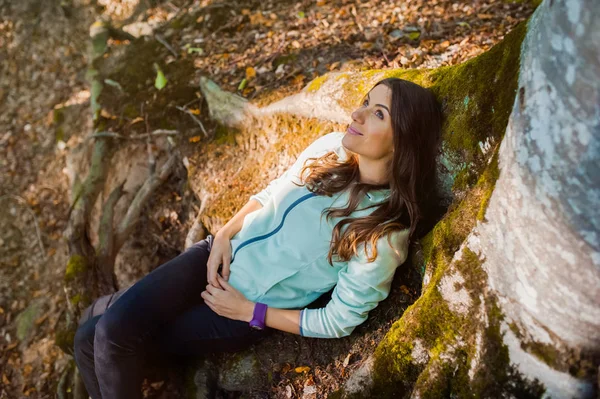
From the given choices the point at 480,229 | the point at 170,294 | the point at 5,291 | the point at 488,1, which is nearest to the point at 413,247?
the point at 480,229

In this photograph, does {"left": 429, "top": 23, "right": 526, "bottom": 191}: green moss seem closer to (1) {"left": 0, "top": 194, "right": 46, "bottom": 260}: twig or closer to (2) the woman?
(2) the woman

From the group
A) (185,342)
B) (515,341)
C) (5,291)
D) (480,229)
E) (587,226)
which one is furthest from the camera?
(5,291)

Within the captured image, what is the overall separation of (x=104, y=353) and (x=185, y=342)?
519 millimetres

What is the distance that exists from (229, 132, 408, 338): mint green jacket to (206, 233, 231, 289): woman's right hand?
0.04 m

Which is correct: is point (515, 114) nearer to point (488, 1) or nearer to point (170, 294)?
point (170, 294)

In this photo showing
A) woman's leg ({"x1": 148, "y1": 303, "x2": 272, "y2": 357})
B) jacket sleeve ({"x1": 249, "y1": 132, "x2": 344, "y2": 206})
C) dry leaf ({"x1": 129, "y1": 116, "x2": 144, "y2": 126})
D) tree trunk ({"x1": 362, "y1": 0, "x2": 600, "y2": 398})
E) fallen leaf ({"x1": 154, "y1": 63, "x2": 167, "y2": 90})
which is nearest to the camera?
tree trunk ({"x1": 362, "y1": 0, "x2": 600, "y2": 398})

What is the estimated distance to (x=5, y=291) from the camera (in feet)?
18.4

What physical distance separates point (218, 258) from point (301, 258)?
63 centimetres

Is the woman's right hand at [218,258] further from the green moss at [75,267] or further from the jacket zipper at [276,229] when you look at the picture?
the green moss at [75,267]

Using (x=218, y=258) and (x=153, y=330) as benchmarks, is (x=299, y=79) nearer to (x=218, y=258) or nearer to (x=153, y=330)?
(x=218, y=258)

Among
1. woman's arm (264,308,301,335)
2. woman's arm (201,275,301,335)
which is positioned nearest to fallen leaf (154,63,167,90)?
woman's arm (201,275,301,335)

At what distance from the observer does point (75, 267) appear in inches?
179

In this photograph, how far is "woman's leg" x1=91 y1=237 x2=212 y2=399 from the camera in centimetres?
281

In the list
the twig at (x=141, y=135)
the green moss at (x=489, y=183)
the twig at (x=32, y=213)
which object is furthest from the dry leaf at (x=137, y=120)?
the green moss at (x=489, y=183)
